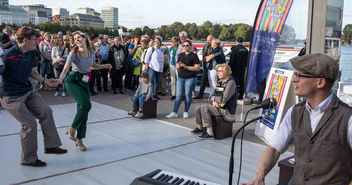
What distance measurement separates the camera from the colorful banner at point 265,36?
6.00 m

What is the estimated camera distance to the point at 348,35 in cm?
541

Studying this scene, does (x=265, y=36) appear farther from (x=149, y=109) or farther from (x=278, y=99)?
(x=149, y=109)

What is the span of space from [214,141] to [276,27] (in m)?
2.48

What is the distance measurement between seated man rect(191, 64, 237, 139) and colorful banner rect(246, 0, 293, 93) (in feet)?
4.00

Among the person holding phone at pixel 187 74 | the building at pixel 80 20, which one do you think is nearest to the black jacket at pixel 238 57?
the person holding phone at pixel 187 74

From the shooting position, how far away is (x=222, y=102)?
5.57m

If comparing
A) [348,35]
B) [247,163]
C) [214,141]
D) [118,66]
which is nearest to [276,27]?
[348,35]

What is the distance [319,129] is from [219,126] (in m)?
3.73

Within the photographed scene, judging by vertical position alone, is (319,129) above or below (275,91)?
above

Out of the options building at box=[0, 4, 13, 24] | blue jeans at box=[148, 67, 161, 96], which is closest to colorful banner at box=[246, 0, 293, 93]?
blue jeans at box=[148, 67, 161, 96]

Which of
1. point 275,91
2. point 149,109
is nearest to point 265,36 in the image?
point 275,91

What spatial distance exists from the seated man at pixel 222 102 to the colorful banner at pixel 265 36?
1220 mm

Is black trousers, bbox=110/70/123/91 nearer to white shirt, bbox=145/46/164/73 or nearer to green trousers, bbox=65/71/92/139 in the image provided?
white shirt, bbox=145/46/164/73

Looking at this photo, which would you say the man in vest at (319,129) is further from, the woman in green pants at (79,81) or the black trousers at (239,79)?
the black trousers at (239,79)
